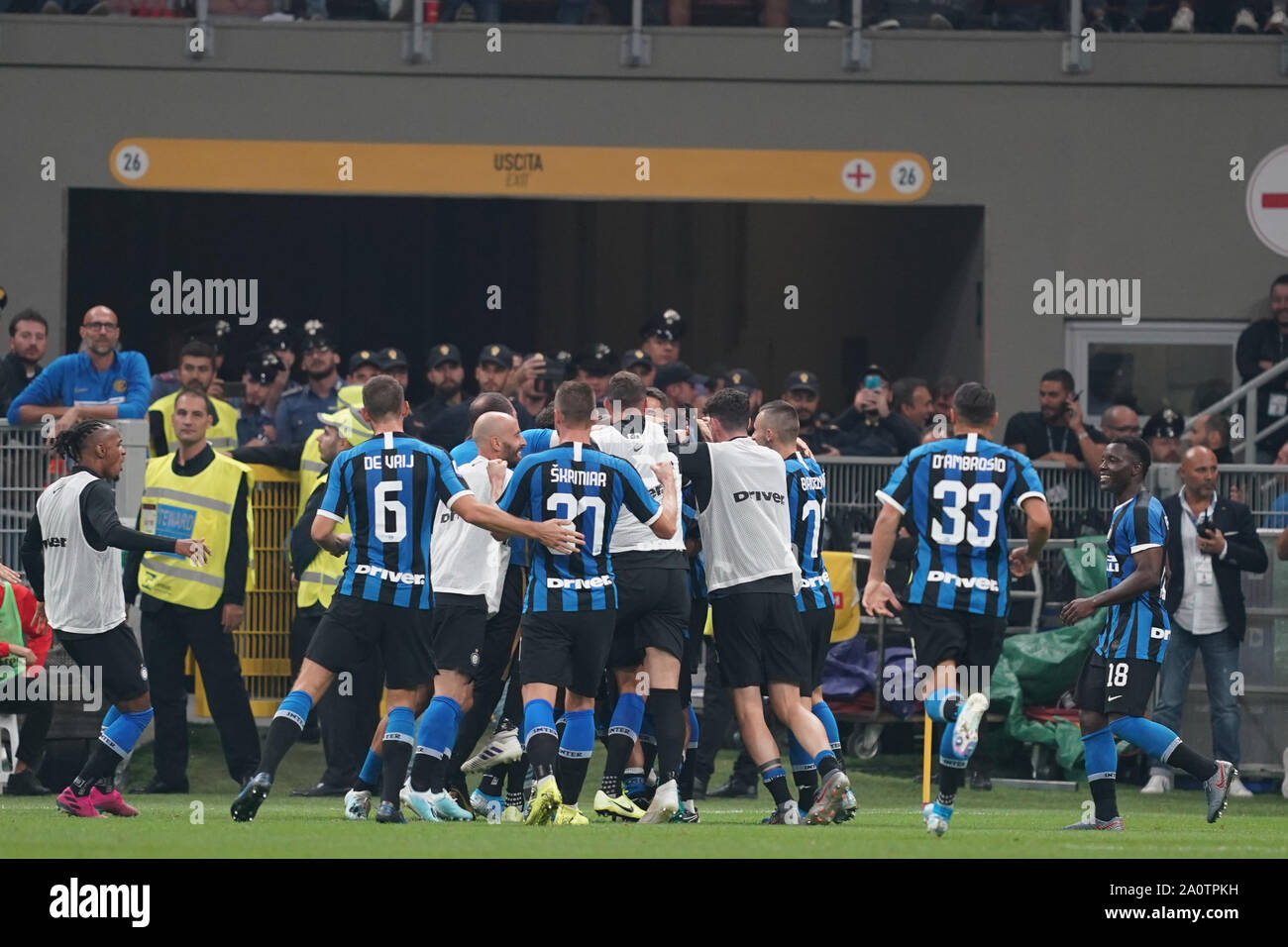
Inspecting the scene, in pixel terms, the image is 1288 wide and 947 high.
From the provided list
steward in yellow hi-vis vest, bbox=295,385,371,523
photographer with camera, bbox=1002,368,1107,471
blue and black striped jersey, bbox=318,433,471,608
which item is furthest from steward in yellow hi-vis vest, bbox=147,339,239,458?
photographer with camera, bbox=1002,368,1107,471

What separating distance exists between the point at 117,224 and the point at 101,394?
7.75 m

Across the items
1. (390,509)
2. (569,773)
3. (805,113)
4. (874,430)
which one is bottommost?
(569,773)

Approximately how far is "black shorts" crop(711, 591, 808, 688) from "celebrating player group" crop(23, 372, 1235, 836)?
1 cm

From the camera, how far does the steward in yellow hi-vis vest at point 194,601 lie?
1281cm

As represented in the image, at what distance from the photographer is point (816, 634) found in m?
11.5

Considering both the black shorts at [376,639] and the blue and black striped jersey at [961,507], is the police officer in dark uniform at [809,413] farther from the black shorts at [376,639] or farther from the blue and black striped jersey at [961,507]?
the black shorts at [376,639]

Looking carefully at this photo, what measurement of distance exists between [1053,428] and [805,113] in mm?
4434

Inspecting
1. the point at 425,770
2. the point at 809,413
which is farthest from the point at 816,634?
the point at 809,413

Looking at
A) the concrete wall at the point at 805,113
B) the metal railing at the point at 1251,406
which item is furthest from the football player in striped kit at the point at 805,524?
the concrete wall at the point at 805,113

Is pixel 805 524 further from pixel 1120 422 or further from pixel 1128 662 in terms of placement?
pixel 1120 422

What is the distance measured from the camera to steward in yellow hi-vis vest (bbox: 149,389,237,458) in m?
13.7

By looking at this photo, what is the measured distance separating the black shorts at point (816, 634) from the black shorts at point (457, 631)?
184 centimetres

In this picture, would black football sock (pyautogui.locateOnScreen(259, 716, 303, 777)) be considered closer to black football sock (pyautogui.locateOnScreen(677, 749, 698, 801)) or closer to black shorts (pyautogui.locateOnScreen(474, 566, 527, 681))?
black shorts (pyautogui.locateOnScreen(474, 566, 527, 681))

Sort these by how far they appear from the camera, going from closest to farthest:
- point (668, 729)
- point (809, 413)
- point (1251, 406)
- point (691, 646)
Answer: point (668, 729), point (691, 646), point (809, 413), point (1251, 406)
